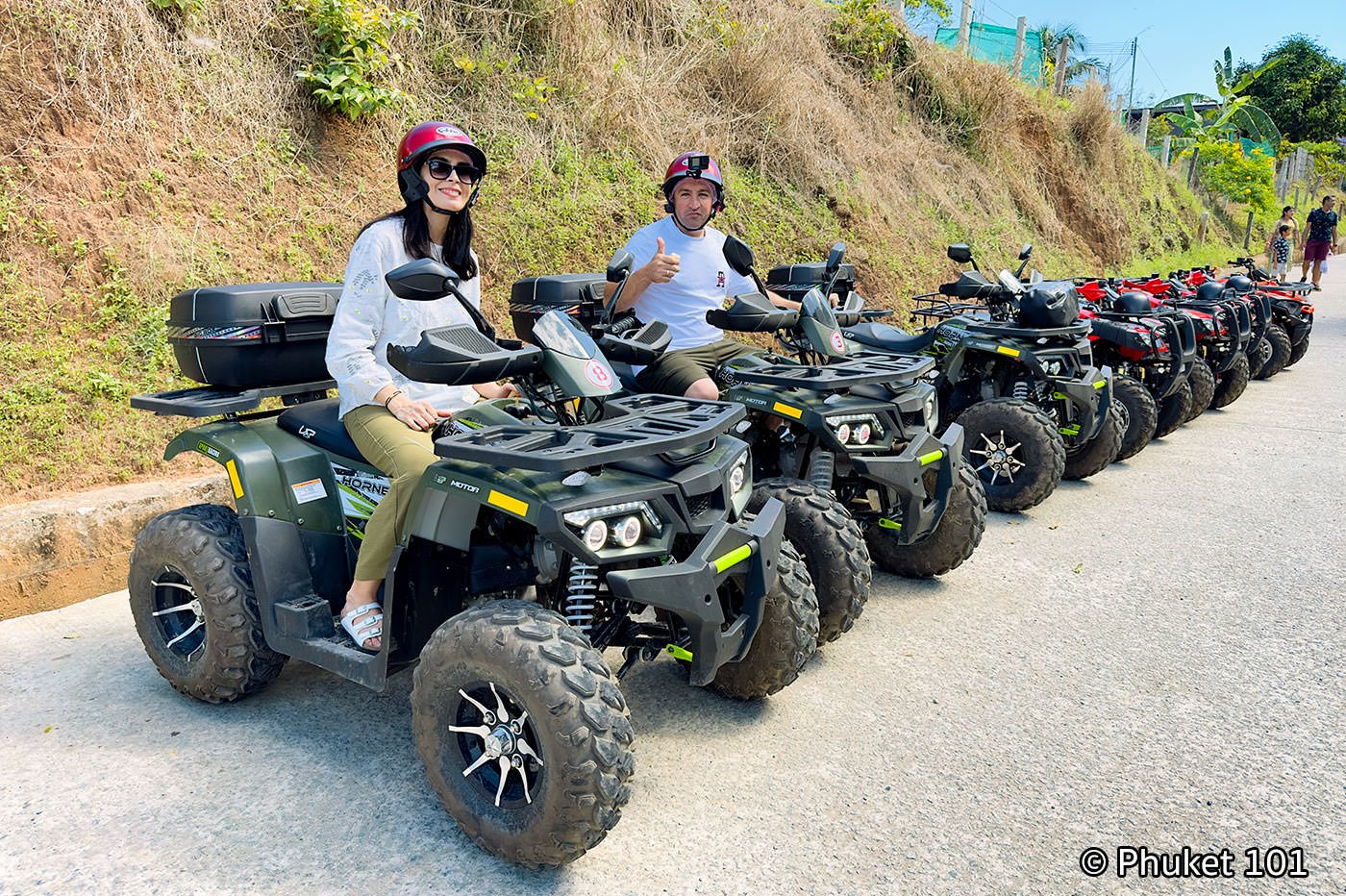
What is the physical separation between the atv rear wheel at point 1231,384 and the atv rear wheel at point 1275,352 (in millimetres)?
2314

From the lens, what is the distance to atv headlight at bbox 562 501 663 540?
2.75 meters

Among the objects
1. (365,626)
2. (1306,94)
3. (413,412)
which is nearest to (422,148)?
(413,412)

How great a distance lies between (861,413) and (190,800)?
3.09m

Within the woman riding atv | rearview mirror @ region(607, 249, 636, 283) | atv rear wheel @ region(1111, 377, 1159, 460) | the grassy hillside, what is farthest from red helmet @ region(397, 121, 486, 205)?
atv rear wheel @ region(1111, 377, 1159, 460)

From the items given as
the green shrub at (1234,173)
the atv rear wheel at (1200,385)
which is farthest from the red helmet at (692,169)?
the green shrub at (1234,173)

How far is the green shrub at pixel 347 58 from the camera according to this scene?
7695mm

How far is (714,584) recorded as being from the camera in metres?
2.85

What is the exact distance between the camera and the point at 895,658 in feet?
13.9

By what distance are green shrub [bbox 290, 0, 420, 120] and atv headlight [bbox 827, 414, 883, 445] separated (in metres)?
5.27

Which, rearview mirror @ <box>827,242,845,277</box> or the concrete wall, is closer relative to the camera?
the concrete wall

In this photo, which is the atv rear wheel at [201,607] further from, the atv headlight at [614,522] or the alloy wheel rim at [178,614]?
the atv headlight at [614,522]

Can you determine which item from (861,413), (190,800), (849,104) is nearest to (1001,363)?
(861,413)

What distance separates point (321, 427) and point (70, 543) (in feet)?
6.14

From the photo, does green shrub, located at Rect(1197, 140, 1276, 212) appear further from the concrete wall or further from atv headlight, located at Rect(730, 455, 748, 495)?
the concrete wall
